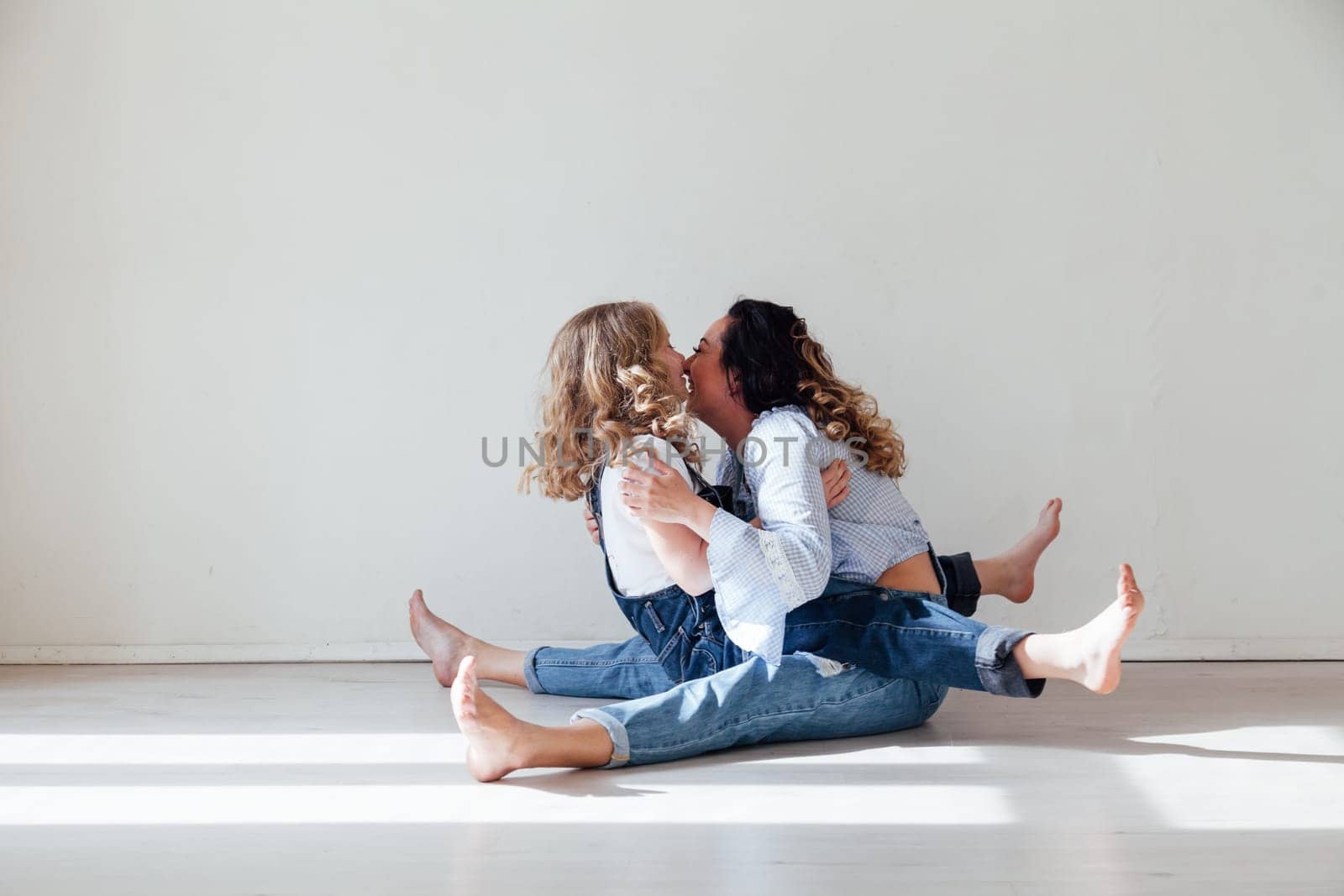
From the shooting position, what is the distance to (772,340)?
2.04m

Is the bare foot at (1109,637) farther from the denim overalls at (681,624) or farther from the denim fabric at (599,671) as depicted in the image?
the denim fabric at (599,671)

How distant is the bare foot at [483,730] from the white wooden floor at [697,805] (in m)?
0.03

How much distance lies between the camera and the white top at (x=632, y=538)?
1.88m

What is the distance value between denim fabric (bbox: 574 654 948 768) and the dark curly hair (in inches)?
16.5

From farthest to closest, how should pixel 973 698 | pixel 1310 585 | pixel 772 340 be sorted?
pixel 1310 585 → pixel 973 698 → pixel 772 340

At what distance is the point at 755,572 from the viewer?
177 cm

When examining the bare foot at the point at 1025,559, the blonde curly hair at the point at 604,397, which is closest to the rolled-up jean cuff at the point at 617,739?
the blonde curly hair at the point at 604,397

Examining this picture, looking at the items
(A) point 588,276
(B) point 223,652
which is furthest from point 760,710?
(B) point 223,652

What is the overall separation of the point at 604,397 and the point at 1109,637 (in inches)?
34.7

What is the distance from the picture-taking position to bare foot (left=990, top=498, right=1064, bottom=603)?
2393 millimetres

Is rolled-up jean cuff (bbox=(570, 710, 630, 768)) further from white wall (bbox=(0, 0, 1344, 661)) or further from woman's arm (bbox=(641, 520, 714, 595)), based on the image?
white wall (bbox=(0, 0, 1344, 661))

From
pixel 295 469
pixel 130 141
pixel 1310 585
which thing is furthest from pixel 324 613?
pixel 1310 585

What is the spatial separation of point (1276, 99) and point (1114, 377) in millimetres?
742

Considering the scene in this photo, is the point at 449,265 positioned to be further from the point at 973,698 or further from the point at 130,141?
the point at 973,698
